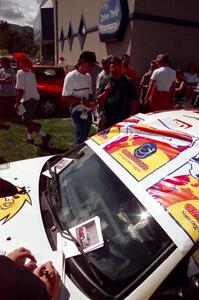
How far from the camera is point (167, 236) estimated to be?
135 centimetres

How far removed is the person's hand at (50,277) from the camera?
1366 millimetres

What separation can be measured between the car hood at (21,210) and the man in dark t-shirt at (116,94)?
1.77m

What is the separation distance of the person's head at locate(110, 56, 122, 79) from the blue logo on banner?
2.15 meters

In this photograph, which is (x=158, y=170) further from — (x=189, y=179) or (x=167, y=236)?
(x=167, y=236)

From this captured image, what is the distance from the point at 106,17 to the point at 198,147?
329 inches

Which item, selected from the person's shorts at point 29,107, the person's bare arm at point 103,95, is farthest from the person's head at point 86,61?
the person's shorts at point 29,107

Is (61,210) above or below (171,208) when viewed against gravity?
below

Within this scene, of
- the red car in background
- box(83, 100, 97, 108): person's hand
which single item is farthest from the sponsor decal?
the red car in background

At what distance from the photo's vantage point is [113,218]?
1637 mm

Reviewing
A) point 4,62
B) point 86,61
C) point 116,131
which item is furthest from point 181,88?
point 116,131

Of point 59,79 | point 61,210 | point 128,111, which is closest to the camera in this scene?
point 61,210

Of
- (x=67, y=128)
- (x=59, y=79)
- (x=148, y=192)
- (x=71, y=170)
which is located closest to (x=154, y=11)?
(x=59, y=79)

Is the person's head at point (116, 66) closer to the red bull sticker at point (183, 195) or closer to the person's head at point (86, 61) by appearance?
the person's head at point (86, 61)

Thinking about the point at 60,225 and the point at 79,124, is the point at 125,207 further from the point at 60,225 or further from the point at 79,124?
the point at 79,124
